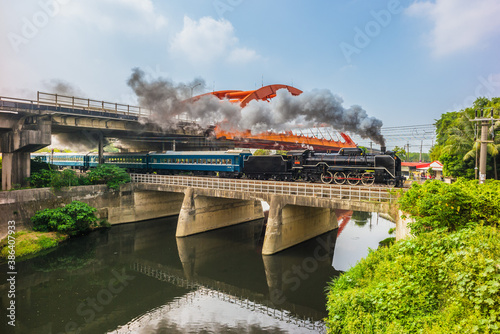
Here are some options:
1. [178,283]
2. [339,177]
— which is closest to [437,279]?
[178,283]

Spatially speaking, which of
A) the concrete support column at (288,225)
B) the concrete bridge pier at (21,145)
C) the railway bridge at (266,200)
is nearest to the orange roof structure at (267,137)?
the railway bridge at (266,200)

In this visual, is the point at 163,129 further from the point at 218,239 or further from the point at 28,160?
the point at 218,239

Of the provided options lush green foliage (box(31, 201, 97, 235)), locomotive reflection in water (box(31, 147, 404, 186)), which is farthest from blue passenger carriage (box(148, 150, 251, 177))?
lush green foliage (box(31, 201, 97, 235))

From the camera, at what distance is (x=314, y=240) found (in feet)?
80.6

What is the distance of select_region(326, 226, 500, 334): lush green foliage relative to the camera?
6.27 meters

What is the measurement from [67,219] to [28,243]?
3.05m

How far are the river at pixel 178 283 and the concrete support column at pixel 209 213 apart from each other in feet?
3.35

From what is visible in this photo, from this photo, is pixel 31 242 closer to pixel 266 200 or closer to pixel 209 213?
pixel 209 213

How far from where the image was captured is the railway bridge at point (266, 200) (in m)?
18.3

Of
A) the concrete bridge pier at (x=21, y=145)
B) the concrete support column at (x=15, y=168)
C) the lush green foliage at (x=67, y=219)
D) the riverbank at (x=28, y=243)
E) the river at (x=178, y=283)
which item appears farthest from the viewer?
the concrete support column at (x=15, y=168)

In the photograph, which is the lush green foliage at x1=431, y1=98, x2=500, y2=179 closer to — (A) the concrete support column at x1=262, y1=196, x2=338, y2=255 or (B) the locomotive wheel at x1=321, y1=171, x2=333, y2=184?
(B) the locomotive wheel at x1=321, y1=171, x2=333, y2=184

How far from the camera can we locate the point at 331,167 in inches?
919

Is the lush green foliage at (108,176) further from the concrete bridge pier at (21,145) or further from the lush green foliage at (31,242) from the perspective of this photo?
the lush green foliage at (31,242)

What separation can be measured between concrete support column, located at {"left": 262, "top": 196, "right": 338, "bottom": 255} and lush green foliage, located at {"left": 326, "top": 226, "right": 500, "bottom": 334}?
1018cm
